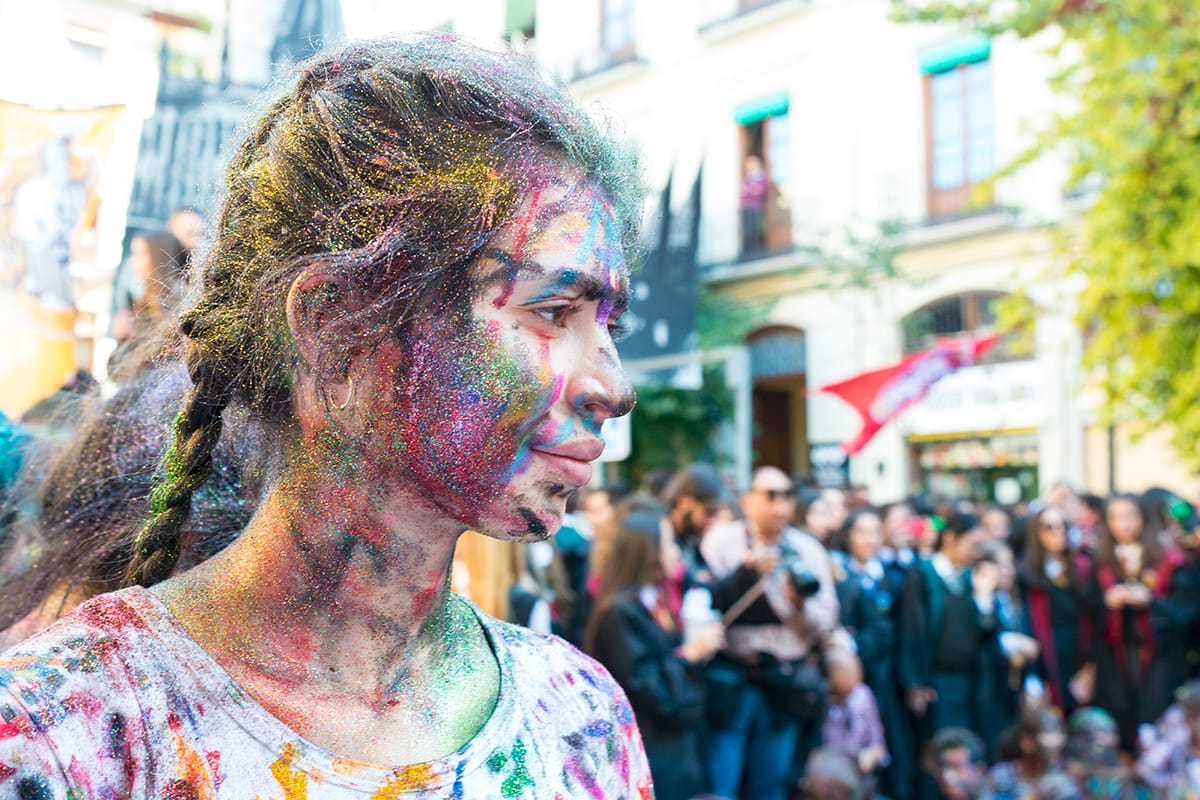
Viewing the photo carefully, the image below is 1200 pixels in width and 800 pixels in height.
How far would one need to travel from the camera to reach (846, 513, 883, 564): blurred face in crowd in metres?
6.93

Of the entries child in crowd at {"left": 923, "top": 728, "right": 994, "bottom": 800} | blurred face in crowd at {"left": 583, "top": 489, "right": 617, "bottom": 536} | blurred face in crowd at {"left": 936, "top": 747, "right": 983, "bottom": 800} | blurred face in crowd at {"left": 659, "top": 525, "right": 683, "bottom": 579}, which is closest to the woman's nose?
blurred face in crowd at {"left": 659, "top": 525, "right": 683, "bottom": 579}

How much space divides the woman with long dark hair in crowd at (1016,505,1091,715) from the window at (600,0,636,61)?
1151 cm

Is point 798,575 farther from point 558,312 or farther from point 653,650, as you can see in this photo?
point 558,312

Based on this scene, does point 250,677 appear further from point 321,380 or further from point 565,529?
point 565,529

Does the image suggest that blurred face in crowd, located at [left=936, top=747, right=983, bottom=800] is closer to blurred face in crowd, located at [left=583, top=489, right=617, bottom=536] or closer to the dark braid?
blurred face in crowd, located at [left=583, top=489, right=617, bottom=536]

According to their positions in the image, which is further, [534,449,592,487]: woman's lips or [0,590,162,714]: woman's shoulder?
[534,449,592,487]: woman's lips

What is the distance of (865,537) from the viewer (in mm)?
6930

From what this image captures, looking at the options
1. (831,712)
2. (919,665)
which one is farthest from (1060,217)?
(831,712)

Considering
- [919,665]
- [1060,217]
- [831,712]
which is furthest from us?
[1060,217]

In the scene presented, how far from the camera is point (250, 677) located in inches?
43.3

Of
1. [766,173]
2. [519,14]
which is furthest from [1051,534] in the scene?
[766,173]

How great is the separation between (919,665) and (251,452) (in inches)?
248

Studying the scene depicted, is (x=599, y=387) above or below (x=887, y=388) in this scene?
below

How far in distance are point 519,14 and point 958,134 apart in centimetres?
1364
